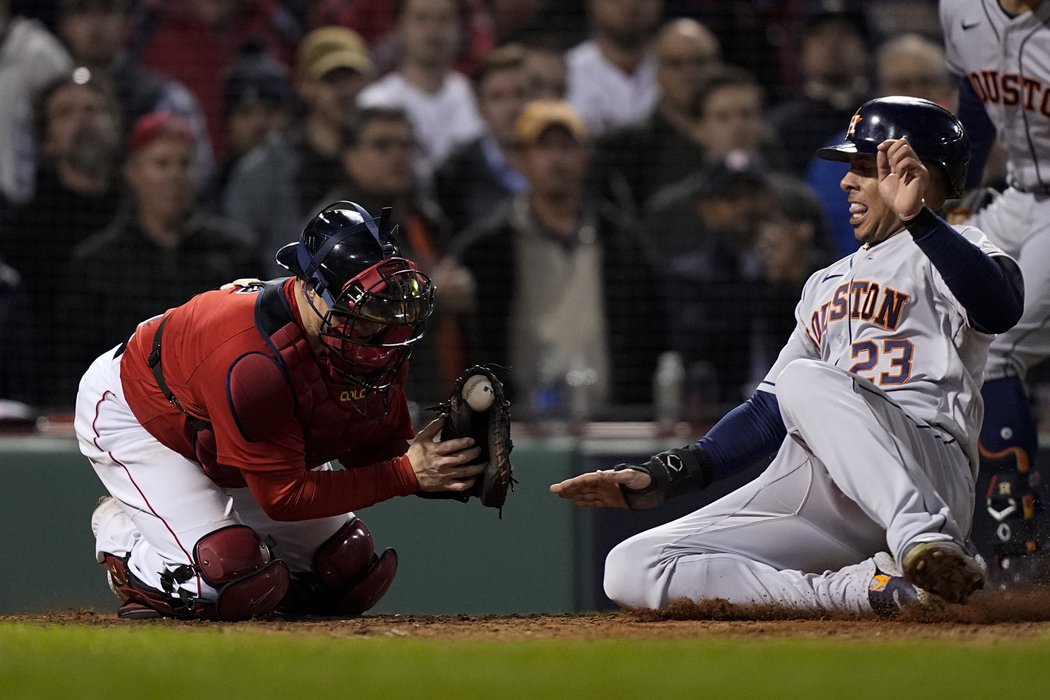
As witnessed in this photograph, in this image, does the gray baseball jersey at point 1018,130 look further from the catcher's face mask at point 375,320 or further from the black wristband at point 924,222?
the catcher's face mask at point 375,320

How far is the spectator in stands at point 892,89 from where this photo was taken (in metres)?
7.29

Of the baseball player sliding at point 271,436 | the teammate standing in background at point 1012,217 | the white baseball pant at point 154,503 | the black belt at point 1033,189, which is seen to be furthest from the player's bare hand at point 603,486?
the black belt at point 1033,189

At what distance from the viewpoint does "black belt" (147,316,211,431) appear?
162 inches

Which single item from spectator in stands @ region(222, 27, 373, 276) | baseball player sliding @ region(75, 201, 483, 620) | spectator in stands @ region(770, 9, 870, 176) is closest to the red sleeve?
baseball player sliding @ region(75, 201, 483, 620)

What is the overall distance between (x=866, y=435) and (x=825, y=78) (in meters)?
4.62

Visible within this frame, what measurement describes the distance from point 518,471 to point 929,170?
2.40 metres

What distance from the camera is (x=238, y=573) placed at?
402cm

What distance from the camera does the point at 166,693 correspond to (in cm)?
274

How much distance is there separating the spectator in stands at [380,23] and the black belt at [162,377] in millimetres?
4137

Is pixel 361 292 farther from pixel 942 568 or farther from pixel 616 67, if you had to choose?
pixel 616 67

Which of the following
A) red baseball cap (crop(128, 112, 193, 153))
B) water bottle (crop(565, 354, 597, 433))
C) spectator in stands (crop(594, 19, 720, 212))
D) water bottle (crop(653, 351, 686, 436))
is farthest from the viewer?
spectator in stands (crop(594, 19, 720, 212))

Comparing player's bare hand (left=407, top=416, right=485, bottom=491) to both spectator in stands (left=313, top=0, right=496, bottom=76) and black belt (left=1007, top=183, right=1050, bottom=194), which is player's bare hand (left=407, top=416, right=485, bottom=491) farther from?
spectator in stands (left=313, top=0, right=496, bottom=76)

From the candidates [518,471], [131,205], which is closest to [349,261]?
[518,471]

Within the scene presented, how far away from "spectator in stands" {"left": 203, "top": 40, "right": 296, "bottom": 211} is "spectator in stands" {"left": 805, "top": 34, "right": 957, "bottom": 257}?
9.02 ft
